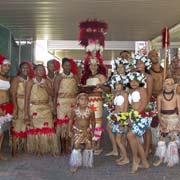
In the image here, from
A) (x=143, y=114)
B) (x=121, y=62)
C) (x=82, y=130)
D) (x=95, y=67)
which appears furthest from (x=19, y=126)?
(x=143, y=114)

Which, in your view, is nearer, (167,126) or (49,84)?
(167,126)

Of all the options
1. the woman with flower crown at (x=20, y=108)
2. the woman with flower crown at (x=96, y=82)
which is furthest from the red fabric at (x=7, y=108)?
the woman with flower crown at (x=96, y=82)

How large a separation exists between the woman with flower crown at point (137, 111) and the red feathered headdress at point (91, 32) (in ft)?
5.75

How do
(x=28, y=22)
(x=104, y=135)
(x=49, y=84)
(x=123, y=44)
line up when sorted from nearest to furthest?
(x=49, y=84) → (x=104, y=135) → (x=28, y=22) → (x=123, y=44)

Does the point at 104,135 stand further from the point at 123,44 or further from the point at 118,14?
the point at 123,44

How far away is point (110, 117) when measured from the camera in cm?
606

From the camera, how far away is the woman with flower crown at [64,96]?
6781mm

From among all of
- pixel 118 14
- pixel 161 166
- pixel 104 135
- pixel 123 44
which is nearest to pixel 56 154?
pixel 161 166

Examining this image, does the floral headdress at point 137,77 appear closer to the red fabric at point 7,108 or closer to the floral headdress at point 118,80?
the floral headdress at point 118,80

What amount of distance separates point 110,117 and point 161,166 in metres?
1.07

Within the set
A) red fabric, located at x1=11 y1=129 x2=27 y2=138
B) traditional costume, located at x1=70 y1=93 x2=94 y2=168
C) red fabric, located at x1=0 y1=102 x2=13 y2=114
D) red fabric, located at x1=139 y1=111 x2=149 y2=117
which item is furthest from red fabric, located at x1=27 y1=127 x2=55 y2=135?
red fabric, located at x1=139 y1=111 x2=149 y2=117

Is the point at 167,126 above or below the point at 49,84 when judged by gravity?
below

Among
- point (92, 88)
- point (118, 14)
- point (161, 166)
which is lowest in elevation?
point (161, 166)

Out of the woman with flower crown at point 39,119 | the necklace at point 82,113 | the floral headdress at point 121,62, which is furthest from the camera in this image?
the woman with flower crown at point 39,119
